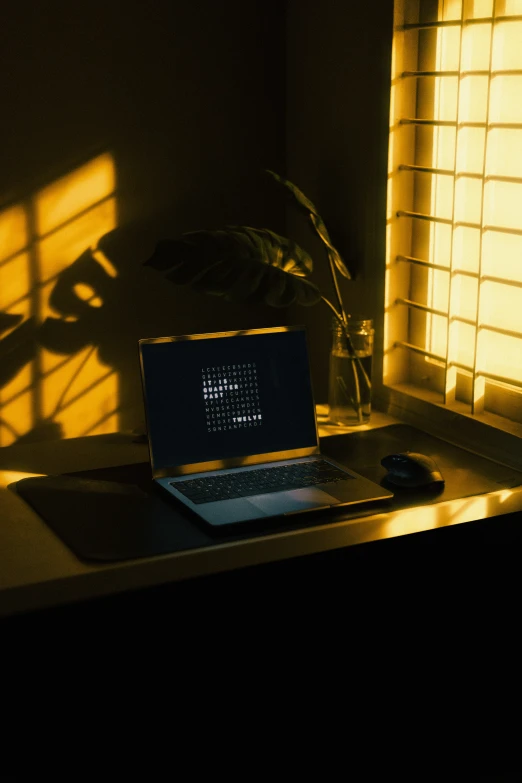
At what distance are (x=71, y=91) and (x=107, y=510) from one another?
1.15 metres

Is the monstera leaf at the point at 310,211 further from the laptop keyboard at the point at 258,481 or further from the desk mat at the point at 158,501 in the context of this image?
the laptop keyboard at the point at 258,481

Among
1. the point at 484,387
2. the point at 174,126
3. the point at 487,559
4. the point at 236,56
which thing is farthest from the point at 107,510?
the point at 236,56

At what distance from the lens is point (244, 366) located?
6.28 feet

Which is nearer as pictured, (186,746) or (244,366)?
(186,746)

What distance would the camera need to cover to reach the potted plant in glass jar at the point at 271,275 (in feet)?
6.92

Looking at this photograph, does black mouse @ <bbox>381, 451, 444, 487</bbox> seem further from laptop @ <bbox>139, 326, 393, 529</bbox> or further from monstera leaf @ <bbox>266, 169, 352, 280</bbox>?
monstera leaf @ <bbox>266, 169, 352, 280</bbox>

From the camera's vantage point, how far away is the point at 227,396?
1.89m

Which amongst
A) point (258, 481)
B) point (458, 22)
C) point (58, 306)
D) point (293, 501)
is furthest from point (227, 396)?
point (458, 22)

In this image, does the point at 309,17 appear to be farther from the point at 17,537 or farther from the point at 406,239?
the point at 17,537

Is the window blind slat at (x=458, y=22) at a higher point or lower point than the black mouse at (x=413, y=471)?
higher

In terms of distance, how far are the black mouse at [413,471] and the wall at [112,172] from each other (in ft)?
3.22

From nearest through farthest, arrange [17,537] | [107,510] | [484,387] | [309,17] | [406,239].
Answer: [17,537], [107,510], [484,387], [406,239], [309,17]

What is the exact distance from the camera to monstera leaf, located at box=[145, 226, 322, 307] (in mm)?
2107

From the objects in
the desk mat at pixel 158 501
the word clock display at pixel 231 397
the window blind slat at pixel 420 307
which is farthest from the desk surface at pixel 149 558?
the window blind slat at pixel 420 307
